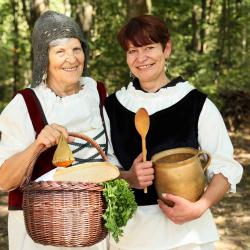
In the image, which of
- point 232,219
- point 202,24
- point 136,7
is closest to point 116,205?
point 232,219

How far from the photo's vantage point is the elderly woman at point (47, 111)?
2279mm

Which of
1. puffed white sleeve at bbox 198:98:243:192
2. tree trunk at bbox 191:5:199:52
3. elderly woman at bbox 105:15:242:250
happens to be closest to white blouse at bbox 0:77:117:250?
elderly woman at bbox 105:15:242:250

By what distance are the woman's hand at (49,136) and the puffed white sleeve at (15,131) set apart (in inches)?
7.3

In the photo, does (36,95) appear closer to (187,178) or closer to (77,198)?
(77,198)

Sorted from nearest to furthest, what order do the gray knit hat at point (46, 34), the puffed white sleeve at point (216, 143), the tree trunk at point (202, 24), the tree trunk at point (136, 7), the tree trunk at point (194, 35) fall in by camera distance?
the puffed white sleeve at point (216, 143) → the gray knit hat at point (46, 34) → the tree trunk at point (136, 7) → the tree trunk at point (202, 24) → the tree trunk at point (194, 35)

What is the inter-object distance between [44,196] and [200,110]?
79cm

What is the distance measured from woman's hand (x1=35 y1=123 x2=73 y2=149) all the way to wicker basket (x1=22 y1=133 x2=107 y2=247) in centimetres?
18

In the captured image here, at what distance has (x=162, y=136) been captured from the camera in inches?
91.4

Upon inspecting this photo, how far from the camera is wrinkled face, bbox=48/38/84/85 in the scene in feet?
7.88

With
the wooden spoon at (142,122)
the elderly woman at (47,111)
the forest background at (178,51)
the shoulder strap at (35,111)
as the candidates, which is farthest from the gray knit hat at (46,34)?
the forest background at (178,51)

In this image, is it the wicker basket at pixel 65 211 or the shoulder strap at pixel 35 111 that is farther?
the shoulder strap at pixel 35 111

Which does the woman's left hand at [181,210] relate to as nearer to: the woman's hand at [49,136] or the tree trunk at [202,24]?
the woman's hand at [49,136]

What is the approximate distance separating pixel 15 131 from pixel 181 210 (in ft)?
2.66

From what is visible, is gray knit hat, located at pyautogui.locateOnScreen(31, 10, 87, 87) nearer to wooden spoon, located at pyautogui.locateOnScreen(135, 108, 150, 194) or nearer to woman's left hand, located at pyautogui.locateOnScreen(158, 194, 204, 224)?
wooden spoon, located at pyautogui.locateOnScreen(135, 108, 150, 194)
